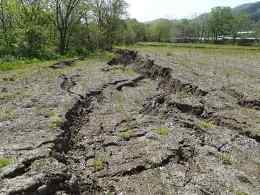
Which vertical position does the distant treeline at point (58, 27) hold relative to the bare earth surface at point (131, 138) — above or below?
above

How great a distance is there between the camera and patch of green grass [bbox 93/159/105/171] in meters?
10.8

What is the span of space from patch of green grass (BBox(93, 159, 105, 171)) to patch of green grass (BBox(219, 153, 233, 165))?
3.50 m

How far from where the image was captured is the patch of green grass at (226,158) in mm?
11030

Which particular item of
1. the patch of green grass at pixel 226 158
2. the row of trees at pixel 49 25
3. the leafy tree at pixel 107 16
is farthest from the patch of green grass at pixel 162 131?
the leafy tree at pixel 107 16

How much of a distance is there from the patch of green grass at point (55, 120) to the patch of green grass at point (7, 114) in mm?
1530

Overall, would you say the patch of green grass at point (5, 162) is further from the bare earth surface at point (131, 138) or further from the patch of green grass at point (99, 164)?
the patch of green grass at point (99, 164)

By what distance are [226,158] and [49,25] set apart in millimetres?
47761

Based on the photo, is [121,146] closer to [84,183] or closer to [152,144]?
[152,144]

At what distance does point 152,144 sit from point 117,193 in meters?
3.26

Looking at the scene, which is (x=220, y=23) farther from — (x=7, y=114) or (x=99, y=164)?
(x=99, y=164)

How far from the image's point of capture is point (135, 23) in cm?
12675

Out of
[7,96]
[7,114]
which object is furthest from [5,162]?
[7,96]

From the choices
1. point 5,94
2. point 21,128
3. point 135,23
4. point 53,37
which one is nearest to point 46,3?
point 53,37

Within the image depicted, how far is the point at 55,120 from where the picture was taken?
14641 millimetres
